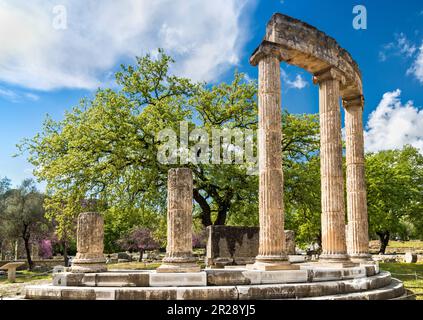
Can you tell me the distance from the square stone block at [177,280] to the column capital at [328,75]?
9521mm

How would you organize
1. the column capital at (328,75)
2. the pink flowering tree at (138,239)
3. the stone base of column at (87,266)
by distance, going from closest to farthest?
1. the stone base of column at (87,266)
2. the column capital at (328,75)
3. the pink flowering tree at (138,239)

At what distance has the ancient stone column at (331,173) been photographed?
14.8 meters

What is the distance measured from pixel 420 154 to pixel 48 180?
124 feet

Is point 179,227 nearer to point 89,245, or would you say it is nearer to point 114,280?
point 114,280

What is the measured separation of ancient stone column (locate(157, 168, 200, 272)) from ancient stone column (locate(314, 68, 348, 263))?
18.8 feet

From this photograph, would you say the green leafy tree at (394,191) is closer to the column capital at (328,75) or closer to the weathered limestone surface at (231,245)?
the weathered limestone surface at (231,245)

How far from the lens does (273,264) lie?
1240 cm

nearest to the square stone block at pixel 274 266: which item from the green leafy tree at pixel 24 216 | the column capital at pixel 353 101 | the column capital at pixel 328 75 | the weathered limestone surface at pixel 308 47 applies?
the weathered limestone surface at pixel 308 47

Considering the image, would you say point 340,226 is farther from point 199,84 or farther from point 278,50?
point 199,84

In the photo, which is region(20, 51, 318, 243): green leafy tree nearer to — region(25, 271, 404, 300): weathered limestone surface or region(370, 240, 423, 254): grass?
region(25, 271, 404, 300): weathered limestone surface

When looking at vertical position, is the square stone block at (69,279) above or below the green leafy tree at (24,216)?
below

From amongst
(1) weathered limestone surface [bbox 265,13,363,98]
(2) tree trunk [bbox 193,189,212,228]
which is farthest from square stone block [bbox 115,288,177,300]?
(2) tree trunk [bbox 193,189,212,228]

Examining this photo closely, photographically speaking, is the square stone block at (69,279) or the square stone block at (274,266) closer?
the square stone block at (69,279)

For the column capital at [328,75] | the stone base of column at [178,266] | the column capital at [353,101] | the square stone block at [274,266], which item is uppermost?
the column capital at [328,75]
